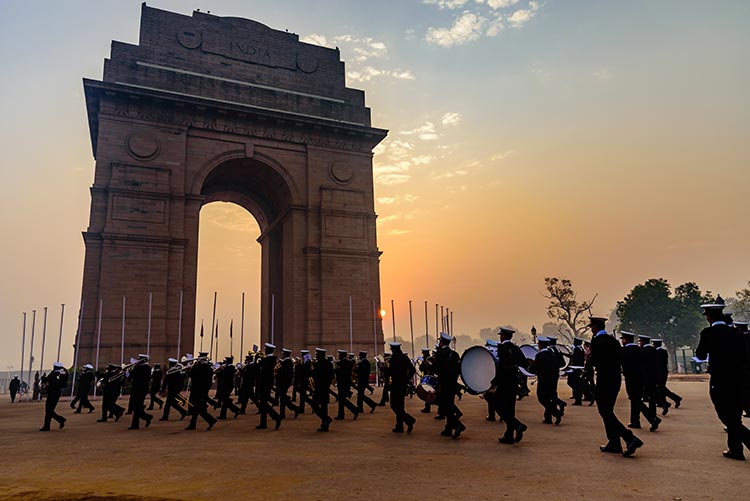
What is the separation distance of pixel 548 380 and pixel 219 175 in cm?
2858

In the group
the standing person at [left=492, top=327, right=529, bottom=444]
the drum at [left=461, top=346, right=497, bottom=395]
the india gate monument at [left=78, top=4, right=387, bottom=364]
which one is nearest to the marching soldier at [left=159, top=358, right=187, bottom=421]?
the drum at [left=461, top=346, right=497, bottom=395]

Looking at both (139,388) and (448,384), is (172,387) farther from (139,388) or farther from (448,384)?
(448,384)

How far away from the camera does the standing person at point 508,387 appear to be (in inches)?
352

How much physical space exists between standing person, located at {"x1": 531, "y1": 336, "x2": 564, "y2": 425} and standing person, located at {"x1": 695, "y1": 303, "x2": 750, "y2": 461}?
4183 millimetres

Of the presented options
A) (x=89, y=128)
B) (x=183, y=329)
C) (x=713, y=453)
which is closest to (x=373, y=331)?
(x=183, y=329)

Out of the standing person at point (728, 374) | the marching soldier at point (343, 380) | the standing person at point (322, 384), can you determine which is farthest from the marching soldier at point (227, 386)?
the standing person at point (728, 374)

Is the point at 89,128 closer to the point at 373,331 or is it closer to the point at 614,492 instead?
the point at 373,331

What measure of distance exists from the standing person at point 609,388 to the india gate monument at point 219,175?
23907 millimetres

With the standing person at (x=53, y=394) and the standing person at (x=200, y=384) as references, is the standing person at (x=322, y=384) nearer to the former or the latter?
the standing person at (x=200, y=384)

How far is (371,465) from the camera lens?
7332 millimetres

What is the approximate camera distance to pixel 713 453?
7.70 m

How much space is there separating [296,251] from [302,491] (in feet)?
88.1

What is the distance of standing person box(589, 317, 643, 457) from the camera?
294 inches

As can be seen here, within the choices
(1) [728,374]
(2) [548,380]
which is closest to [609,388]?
(1) [728,374]
